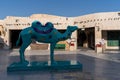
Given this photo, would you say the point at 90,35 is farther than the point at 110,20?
Yes

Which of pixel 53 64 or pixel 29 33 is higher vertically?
pixel 29 33

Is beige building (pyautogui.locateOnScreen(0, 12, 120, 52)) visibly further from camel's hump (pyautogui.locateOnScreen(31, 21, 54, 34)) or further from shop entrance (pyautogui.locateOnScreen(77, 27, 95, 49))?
camel's hump (pyautogui.locateOnScreen(31, 21, 54, 34))

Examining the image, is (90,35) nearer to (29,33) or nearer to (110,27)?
(110,27)

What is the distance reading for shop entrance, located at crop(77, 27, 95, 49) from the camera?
32.8 metres

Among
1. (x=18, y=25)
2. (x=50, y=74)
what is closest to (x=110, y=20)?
(x=18, y=25)

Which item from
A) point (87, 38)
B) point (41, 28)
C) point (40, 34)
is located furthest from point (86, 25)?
point (40, 34)

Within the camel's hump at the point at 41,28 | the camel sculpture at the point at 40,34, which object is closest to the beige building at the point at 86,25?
the camel sculpture at the point at 40,34

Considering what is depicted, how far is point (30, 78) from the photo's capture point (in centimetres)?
912

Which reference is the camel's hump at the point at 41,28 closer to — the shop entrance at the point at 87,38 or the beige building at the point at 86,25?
the beige building at the point at 86,25

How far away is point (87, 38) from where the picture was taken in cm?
3609

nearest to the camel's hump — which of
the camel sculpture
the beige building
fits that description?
the camel sculpture

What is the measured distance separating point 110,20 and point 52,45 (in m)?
16.9

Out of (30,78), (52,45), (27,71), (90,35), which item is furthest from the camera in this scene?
(90,35)

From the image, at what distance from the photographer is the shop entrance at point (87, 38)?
108 feet
